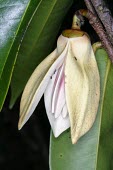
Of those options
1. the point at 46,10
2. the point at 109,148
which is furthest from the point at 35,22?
the point at 109,148

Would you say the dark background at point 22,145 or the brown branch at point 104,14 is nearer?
the brown branch at point 104,14

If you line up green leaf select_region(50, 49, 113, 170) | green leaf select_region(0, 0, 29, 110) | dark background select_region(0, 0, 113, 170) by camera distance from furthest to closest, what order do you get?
1. dark background select_region(0, 0, 113, 170)
2. green leaf select_region(50, 49, 113, 170)
3. green leaf select_region(0, 0, 29, 110)

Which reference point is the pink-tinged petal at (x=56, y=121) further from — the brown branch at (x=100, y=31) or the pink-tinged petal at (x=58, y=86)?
the brown branch at (x=100, y=31)

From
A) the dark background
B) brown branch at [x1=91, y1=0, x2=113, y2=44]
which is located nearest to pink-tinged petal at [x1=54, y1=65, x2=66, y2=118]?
brown branch at [x1=91, y1=0, x2=113, y2=44]

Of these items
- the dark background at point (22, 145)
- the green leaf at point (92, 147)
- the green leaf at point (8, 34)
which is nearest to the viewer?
the green leaf at point (8, 34)

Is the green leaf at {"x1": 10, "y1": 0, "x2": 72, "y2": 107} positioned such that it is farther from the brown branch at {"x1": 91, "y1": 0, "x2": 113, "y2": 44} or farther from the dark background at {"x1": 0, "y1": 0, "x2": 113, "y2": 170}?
the dark background at {"x1": 0, "y1": 0, "x2": 113, "y2": 170}

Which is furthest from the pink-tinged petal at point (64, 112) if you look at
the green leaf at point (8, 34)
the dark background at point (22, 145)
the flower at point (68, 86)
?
the dark background at point (22, 145)
